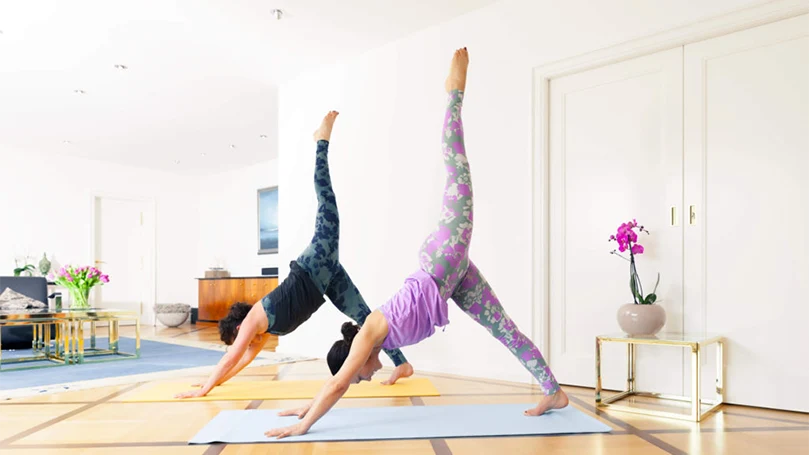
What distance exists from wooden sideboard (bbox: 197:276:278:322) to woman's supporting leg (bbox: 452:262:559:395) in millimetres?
5911

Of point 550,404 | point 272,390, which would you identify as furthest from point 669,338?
point 272,390

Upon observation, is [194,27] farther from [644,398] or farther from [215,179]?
[215,179]

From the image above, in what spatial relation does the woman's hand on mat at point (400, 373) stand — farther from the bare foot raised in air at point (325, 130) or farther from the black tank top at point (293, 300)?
the bare foot raised in air at point (325, 130)

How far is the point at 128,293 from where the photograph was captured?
10.3 metres

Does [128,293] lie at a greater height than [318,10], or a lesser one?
lesser

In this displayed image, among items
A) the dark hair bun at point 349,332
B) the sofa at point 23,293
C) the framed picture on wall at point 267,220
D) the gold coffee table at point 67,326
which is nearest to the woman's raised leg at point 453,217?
the dark hair bun at point 349,332

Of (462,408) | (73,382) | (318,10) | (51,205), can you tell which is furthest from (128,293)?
(462,408)

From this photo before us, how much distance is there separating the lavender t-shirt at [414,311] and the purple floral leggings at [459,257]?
0.21 feet

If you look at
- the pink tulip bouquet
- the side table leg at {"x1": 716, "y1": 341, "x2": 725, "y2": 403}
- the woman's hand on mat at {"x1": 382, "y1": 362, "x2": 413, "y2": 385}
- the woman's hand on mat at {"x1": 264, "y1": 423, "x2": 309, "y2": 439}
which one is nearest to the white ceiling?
the pink tulip bouquet

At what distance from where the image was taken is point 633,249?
142 inches

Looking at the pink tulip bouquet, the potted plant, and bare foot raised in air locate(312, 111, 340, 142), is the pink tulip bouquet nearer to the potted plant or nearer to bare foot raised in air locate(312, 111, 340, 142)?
bare foot raised in air locate(312, 111, 340, 142)

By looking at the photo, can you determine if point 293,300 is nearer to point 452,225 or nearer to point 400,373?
point 400,373

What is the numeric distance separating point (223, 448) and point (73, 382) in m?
2.40

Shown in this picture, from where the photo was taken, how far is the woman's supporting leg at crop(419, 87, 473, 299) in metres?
2.79
